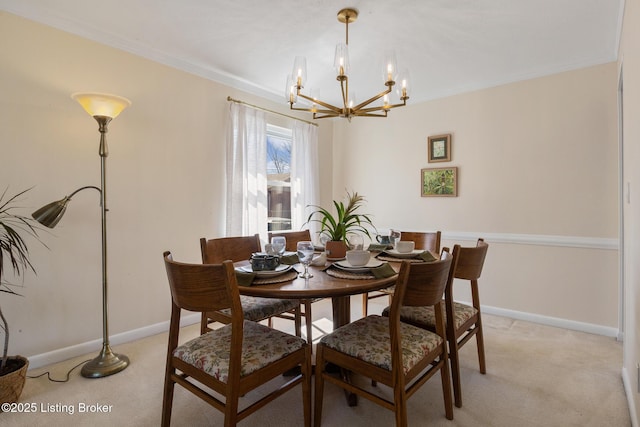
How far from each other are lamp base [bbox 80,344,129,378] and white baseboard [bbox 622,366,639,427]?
2.88 metres

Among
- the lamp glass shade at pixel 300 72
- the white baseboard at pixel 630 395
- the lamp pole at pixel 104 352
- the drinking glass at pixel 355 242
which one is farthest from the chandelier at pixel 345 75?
the white baseboard at pixel 630 395

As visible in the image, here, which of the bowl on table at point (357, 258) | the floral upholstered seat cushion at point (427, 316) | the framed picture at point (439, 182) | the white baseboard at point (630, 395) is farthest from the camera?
the framed picture at point (439, 182)

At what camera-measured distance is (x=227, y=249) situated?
7.56 ft

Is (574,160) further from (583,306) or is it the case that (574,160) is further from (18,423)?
(18,423)

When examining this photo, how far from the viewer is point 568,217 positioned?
290 centimetres

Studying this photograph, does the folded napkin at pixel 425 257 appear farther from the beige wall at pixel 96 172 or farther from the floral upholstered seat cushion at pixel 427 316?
the beige wall at pixel 96 172

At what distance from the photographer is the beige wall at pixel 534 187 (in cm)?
A: 276

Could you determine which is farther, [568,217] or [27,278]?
[568,217]

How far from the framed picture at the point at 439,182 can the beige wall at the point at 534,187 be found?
0.24 feet

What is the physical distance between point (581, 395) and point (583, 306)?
1273 mm

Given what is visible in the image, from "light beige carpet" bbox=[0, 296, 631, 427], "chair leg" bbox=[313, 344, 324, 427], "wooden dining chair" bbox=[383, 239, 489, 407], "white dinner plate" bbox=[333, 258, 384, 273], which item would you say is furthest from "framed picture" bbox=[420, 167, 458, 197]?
"chair leg" bbox=[313, 344, 324, 427]

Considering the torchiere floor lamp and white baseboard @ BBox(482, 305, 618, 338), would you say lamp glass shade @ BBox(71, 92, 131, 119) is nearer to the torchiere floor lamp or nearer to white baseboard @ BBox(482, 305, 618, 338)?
the torchiere floor lamp

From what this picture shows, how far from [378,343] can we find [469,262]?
2.59 ft

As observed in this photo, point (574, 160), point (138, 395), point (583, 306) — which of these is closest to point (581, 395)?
point (583, 306)
